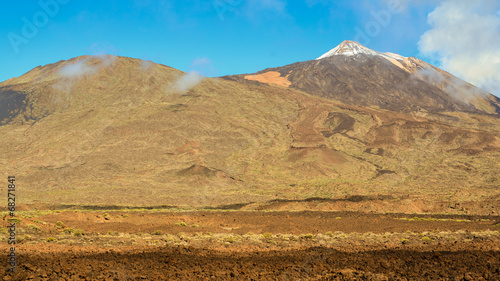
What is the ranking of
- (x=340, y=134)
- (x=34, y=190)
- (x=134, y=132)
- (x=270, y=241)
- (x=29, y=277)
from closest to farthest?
(x=29, y=277)
(x=270, y=241)
(x=34, y=190)
(x=134, y=132)
(x=340, y=134)

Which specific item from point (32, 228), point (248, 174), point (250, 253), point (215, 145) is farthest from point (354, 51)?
point (250, 253)

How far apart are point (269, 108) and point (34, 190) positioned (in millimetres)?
65075

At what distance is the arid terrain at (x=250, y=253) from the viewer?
12.5 m

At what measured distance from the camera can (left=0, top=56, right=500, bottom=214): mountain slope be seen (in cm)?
5722

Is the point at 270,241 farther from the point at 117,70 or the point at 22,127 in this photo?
the point at 117,70

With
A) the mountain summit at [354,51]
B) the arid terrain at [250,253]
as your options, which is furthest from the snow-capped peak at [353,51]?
the arid terrain at [250,253]

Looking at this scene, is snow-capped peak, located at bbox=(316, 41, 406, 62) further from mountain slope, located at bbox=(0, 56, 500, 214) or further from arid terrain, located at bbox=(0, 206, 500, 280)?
arid terrain, located at bbox=(0, 206, 500, 280)

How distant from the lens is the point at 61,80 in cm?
11506

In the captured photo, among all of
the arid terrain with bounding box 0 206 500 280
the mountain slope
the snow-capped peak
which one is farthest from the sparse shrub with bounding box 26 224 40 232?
the snow-capped peak

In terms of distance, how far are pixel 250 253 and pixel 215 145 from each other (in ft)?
226

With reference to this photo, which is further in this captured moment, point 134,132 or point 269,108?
point 269,108

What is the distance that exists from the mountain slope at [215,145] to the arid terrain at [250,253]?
2052cm

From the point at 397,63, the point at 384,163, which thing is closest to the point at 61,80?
the point at 384,163

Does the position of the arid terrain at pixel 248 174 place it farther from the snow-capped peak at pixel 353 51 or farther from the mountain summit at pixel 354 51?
the snow-capped peak at pixel 353 51
